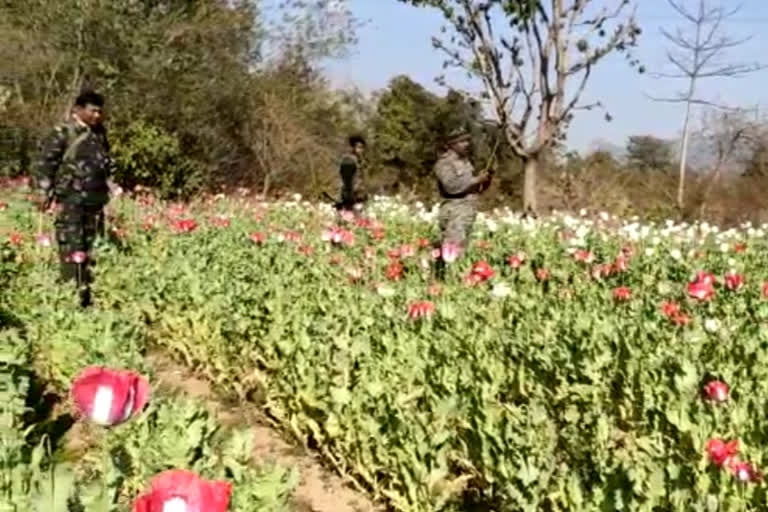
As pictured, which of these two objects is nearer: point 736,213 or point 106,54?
point 106,54

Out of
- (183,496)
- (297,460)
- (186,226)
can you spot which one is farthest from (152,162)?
(183,496)

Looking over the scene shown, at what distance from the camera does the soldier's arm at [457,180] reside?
9.53m

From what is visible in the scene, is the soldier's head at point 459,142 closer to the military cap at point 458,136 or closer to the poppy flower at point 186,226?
the military cap at point 458,136

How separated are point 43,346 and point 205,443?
320 cm

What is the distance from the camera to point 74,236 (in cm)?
840

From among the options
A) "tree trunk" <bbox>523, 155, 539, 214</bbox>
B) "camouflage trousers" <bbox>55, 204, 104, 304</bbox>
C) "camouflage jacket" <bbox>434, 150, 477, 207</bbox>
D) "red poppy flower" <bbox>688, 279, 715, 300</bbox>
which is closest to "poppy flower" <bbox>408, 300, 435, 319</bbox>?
"red poppy flower" <bbox>688, 279, 715, 300</bbox>

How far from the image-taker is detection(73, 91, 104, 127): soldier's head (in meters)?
7.82

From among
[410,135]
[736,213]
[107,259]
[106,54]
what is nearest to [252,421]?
[107,259]

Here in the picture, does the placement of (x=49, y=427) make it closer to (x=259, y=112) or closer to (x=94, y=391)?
(x=94, y=391)

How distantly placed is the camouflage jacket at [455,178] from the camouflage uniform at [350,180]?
387cm

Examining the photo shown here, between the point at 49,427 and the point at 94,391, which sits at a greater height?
the point at 94,391

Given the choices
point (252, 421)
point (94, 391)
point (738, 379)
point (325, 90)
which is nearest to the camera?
point (94, 391)

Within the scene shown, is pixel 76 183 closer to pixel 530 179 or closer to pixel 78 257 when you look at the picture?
pixel 78 257

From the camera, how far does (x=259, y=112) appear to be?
86.0 ft
